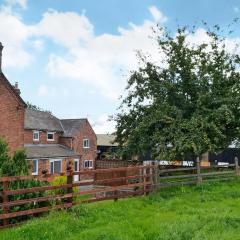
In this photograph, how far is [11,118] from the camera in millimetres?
30391

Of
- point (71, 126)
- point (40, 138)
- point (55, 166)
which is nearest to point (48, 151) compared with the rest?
point (55, 166)

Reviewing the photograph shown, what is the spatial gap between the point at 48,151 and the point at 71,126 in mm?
8096

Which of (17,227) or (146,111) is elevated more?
(146,111)

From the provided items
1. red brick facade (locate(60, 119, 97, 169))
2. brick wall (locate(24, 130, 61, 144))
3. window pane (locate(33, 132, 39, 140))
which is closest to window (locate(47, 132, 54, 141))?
brick wall (locate(24, 130, 61, 144))

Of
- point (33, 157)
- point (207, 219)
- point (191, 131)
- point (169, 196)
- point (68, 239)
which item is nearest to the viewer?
point (68, 239)

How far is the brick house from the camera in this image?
99.5ft

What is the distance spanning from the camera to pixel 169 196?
17250mm

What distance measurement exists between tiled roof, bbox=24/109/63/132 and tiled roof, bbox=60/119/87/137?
724mm

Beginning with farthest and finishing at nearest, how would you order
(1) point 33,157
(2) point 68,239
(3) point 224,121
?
(1) point 33,157 → (3) point 224,121 → (2) point 68,239

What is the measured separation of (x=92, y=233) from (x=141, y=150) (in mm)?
13952

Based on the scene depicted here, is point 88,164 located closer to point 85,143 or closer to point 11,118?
point 85,143

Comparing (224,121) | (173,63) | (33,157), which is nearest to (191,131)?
(224,121)

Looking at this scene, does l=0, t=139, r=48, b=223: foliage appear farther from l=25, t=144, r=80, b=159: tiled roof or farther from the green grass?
l=25, t=144, r=80, b=159: tiled roof

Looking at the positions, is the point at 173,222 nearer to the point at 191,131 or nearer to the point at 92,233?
the point at 92,233
